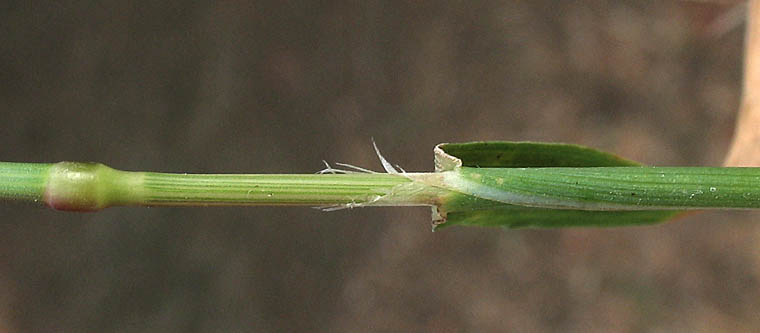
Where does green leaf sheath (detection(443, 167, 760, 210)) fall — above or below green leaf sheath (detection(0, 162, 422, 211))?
below

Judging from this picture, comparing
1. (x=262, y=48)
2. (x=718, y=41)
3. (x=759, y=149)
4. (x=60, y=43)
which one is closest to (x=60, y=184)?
(x=759, y=149)

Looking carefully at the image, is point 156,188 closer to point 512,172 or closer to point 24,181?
point 24,181

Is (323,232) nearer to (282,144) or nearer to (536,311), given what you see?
(282,144)

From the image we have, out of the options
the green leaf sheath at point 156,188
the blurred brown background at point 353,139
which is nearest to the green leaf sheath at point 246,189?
the green leaf sheath at point 156,188

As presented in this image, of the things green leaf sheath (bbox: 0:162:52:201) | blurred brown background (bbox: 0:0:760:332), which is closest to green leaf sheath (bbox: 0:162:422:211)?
green leaf sheath (bbox: 0:162:52:201)

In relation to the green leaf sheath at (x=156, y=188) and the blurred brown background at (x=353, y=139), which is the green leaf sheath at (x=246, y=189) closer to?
the green leaf sheath at (x=156, y=188)

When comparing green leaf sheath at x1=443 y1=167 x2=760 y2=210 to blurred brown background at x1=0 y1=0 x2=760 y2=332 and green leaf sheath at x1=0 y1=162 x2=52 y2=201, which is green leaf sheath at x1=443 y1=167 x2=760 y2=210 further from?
blurred brown background at x1=0 y1=0 x2=760 y2=332
